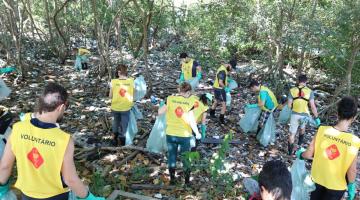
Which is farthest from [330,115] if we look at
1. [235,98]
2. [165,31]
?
[165,31]

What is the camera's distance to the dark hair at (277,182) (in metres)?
2.11

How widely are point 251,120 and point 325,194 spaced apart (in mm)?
3728

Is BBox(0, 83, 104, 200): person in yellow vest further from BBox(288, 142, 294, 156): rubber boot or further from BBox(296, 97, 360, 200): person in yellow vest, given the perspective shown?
BBox(288, 142, 294, 156): rubber boot

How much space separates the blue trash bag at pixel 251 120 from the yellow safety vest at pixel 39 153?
5.13 meters

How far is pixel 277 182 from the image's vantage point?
6.94 feet

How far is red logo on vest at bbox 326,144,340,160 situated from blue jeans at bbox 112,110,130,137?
3.72 meters

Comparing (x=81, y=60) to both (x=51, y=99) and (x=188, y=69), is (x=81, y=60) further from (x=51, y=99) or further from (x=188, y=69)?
(x=51, y=99)

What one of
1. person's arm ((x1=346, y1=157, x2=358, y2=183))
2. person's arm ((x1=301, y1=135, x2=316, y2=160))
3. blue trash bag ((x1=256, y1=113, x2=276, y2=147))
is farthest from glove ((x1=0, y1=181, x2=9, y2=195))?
blue trash bag ((x1=256, y1=113, x2=276, y2=147))

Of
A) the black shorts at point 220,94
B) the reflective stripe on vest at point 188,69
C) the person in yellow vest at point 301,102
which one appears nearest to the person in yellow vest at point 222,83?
the black shorts at point 220,94

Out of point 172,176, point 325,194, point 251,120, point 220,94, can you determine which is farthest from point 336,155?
point 220,94

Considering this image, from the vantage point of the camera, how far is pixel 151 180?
562 cm

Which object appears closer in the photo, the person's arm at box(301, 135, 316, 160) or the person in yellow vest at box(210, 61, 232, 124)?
the person's arm at box(301, 135, 316, 160)

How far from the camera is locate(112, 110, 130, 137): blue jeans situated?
6367 millimetres

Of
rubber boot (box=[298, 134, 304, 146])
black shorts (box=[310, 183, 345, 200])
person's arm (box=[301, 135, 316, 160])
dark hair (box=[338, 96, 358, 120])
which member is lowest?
rubber boot (box=[298, 134, 304, 146])
